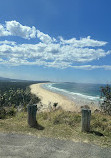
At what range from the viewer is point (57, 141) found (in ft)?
14.4

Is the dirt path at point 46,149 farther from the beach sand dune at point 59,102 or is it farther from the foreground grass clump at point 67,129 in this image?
the beach sand dune at point 59,102

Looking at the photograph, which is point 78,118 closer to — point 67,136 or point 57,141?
point 67,136

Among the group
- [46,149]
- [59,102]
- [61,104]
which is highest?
[46,149]

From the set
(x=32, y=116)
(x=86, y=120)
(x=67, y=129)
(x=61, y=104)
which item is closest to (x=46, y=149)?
(x=67, y=129)

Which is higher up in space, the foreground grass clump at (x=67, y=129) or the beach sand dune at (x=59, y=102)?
the foreground grass clump at (x=67, y=129)

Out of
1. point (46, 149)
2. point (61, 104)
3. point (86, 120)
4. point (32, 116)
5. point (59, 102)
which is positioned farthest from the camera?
point (59, 102)

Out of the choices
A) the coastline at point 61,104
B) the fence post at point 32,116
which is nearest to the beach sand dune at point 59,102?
the coastline at point 61,104

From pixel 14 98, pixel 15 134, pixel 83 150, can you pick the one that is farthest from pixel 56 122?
pixel 14 98

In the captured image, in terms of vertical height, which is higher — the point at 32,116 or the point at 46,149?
the point at 32,116

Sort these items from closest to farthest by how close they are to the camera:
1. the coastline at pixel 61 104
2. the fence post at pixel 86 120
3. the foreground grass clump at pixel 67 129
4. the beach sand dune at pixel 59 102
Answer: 1. the foreground grass clump at pixel 67 129
2. the fence post at pixel 86 120
3. the coastline at pixel 61 104
4. the beach sand dune at pixel 59 102

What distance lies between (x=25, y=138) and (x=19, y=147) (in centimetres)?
68

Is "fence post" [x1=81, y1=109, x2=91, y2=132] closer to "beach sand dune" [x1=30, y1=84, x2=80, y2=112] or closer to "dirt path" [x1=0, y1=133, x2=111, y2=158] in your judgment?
"dirt path" [x1=0, y1=133, x2=111, y2=158]

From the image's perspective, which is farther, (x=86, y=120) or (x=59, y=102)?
(x=59, y=102)

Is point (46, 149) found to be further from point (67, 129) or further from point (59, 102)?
point (59, 102)
